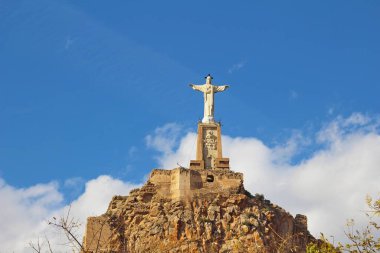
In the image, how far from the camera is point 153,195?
1608 inches

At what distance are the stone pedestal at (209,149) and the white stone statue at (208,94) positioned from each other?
78 centimetres

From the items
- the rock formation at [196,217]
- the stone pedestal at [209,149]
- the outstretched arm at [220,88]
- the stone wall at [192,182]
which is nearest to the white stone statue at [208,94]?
the outstretched arm at [220,88]

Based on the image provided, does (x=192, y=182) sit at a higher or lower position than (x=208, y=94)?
lower

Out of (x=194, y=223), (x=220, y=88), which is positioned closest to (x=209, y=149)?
(x=220, y=88)

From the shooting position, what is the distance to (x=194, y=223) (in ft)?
126

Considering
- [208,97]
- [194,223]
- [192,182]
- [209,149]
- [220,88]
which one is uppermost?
[220,88]

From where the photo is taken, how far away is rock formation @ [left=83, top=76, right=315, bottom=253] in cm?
3763

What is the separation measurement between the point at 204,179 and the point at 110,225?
6.76 m

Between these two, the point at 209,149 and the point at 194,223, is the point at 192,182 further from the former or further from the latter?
the point at 209,149

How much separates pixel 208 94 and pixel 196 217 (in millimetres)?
10889

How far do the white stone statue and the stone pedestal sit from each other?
776 millimetres

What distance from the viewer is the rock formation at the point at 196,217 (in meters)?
37.6

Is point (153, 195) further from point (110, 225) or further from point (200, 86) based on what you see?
point (200, 86)

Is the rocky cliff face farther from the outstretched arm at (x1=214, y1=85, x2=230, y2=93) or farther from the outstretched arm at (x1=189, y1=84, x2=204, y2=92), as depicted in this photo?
the outstretched arm at (x1=189, y1=84, x2=204, y2=92)
